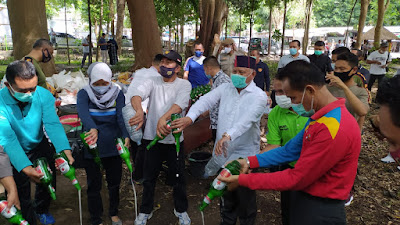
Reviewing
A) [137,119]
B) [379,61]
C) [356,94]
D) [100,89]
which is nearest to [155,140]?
[137,119]

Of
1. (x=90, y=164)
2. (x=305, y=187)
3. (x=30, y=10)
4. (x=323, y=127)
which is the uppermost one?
(x=30, y=10)

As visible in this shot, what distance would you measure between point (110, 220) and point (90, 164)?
0.92m

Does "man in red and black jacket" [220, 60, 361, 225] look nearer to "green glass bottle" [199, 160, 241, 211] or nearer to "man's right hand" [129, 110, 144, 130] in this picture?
"green glass bottle" [199, 160, 241, 211]

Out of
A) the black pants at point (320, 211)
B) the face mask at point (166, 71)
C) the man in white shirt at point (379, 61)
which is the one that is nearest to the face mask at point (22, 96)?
the face mask at point (166, 71)

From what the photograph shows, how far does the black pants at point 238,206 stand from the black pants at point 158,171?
743 mm

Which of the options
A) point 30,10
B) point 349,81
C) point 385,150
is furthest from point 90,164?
point 30,10

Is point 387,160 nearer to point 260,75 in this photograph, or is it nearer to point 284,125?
point 260,75

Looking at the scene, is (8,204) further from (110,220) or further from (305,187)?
(305,187)

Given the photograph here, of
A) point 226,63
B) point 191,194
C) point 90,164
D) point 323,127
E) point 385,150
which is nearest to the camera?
point 323,127

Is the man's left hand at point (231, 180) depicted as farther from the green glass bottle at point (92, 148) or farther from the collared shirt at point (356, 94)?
the collared shirt at point (356, 94)

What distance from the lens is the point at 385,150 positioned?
6.14 m

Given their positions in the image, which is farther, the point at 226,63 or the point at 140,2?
the point at 140,2

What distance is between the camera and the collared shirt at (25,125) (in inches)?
95.0

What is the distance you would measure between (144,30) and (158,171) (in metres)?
7.36
